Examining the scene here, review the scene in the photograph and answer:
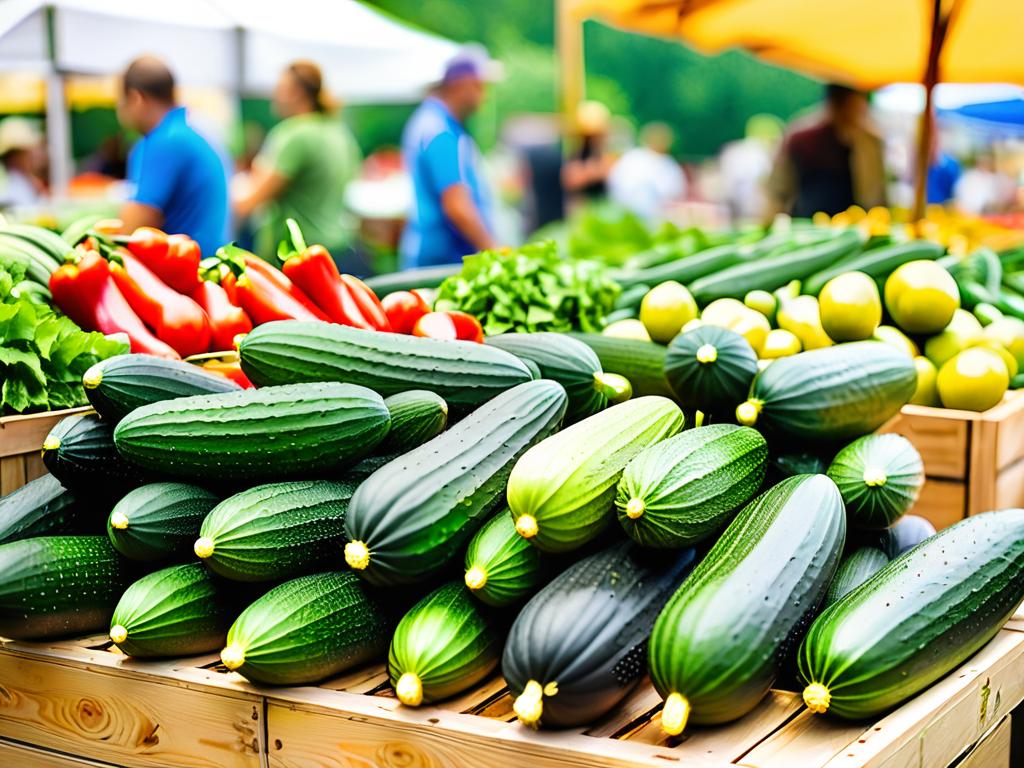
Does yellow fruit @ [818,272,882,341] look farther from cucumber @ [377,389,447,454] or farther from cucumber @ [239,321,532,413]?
cucumber @ [377,389,447,454]

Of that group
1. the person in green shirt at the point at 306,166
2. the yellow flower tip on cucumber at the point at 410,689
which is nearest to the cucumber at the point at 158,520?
the yellow flower tip on cucumber at the point at 410,689

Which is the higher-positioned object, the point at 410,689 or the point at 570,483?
the point at 570,483

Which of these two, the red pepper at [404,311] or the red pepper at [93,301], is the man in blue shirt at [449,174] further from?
the red pepper at [93,301]

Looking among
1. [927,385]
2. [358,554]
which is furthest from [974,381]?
[358,554]

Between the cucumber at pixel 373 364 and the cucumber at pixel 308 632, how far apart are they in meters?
0.43

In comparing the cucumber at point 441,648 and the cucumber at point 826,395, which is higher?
the cucumber at point 826,395

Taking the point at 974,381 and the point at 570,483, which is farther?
the point at 974,381

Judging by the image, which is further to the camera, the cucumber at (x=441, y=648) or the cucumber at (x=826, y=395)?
the cucumber at (x=826, y=395)

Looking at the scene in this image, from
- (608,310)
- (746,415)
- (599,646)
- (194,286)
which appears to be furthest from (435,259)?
(599,646)

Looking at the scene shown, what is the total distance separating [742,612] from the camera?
1744 millimetres

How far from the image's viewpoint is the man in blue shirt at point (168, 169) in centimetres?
547

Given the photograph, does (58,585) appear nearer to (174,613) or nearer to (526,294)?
(174,613)

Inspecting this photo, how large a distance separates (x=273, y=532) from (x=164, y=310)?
106 centimetres

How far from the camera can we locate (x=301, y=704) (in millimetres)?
1929
